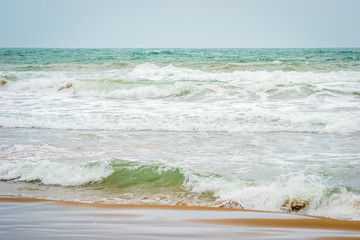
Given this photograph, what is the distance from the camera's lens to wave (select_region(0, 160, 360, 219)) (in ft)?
14.5

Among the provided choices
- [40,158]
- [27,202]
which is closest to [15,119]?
[40,158]

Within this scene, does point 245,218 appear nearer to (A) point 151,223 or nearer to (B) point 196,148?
(A) point 151,223

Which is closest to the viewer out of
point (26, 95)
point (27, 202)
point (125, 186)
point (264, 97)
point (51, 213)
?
point (51, 213)

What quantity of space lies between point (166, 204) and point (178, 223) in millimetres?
1069

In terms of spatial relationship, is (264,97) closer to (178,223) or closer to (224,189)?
(224,189)

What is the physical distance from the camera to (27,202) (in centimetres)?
438

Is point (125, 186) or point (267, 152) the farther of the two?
point (267, 152)

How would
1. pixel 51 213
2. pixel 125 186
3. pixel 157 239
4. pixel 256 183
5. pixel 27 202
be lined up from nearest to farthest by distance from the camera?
pixel 157 239 < pixel 51 213 < pixel 27 202 < pixel 256 183 < pixel 125 186

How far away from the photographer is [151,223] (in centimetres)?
355

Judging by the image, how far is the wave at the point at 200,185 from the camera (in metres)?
4.42

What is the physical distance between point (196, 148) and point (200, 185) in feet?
7.33

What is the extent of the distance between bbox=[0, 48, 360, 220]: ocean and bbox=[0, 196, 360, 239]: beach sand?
51 cm

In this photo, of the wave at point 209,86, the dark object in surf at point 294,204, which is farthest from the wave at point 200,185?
the wave at point 209,86

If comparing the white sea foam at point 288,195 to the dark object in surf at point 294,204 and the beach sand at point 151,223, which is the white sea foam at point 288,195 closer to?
the dark object in surf at point 294,204
